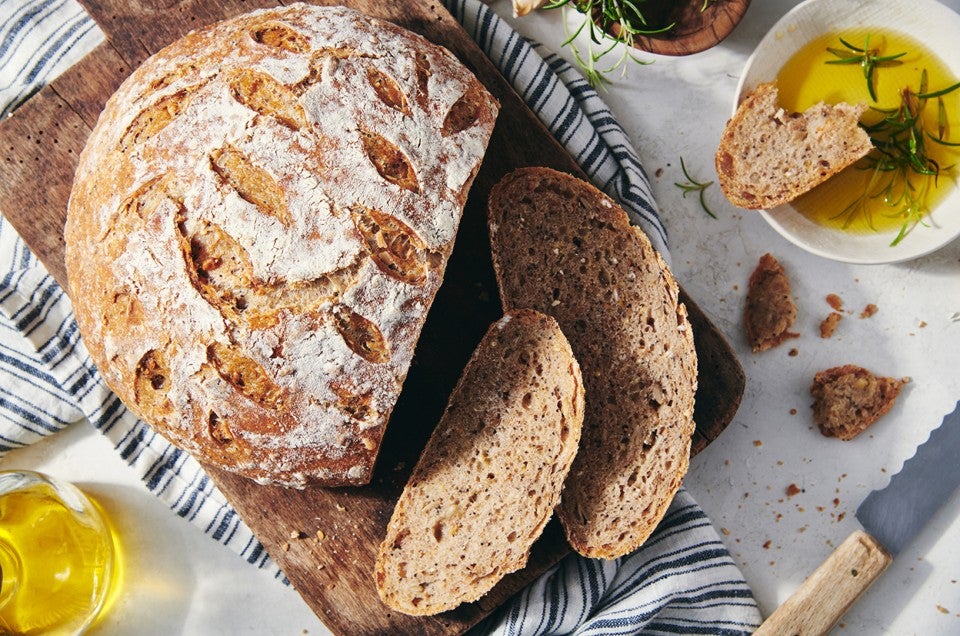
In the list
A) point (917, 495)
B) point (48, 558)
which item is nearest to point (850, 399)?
point (917, 495)

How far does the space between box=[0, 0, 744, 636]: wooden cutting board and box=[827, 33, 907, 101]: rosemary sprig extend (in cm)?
94

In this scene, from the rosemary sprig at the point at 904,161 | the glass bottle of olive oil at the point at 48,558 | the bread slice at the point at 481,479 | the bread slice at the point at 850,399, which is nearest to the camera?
the bread slice at the point at 481,479

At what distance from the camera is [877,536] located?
2838mm

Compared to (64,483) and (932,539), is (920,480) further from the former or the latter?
(64,483)

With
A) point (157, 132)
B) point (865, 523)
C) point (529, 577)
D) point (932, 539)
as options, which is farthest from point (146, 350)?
point (932, 539)

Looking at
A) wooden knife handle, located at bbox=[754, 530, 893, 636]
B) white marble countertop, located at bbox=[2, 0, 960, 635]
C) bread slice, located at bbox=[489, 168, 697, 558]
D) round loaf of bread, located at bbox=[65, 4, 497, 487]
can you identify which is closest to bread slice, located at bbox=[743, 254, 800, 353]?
white marble countertop, located at bbox=[2, 0, 960, 635]

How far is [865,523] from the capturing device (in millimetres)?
2863

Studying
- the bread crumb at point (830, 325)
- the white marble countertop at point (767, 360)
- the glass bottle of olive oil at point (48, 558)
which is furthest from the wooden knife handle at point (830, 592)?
the glass bottle of olive oil at point (48, 558)

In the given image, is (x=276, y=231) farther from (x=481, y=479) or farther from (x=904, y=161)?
(x=904, y=161)

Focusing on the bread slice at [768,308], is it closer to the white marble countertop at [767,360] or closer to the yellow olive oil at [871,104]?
the white marble countertop at [767,360]

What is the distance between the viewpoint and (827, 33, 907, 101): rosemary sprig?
2762 mm

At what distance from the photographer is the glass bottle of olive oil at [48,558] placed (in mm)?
2680

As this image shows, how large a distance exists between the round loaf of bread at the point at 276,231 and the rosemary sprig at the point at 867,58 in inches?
51.5

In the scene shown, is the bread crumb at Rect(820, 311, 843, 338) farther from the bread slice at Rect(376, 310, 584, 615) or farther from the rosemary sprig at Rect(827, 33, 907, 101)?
the bread slice at Rect(376, 310, 584, 615)
